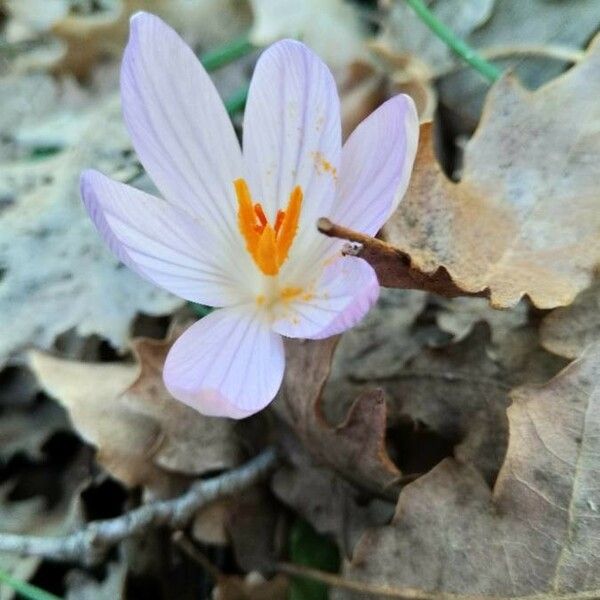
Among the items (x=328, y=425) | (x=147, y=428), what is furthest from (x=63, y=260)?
(x=328, y=425)

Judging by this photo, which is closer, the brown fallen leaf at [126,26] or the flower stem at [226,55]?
the flower stem at [226,55]

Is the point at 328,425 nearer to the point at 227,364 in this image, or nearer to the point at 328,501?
the point at 328,501

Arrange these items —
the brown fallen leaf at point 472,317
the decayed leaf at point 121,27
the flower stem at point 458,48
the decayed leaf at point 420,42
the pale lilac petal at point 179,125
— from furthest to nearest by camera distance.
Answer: the decayed leaf at point 121,27 → the decayed leaf at point 420,42 → the flower stem at point 458,48 → the brown fallen leaf at point 472,317 → the pale lilac petal at point 179,125

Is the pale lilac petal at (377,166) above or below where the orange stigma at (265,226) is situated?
above

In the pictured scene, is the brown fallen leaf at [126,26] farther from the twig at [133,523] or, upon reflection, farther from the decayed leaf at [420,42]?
the twig at [133,523]

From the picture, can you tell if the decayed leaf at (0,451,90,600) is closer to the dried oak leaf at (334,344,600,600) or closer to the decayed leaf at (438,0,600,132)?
the dried oak leaf at (334,344,600,600)

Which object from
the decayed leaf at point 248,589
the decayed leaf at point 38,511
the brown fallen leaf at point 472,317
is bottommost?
the decayed leaf at point 38,511

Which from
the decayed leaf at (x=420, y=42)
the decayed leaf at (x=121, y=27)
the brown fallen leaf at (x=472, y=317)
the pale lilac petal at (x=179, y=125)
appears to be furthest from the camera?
the decayed leaf at (x=121, y=27)

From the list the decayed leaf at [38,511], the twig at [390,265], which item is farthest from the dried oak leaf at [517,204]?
the decayed leaf at [38,511]
